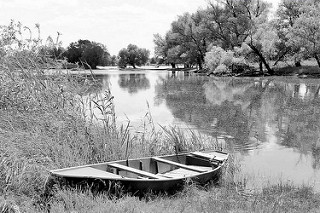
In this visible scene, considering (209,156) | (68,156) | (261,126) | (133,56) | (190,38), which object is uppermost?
(190,38)

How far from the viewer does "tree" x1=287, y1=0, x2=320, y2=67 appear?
42438mm

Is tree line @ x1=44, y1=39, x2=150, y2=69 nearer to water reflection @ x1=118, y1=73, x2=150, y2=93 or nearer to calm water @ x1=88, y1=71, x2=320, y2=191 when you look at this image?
water reflection @ x1=118, y1=73, x2=150, y2=93

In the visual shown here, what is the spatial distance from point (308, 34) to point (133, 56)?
79651 mm

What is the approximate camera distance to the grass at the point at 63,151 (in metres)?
5.72

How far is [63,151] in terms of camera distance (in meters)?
7.06

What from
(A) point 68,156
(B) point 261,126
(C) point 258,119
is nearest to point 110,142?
(A) point 68,156

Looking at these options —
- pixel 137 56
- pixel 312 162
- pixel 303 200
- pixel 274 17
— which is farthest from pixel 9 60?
pixel 137 56

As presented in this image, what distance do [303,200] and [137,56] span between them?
114484 millimetres

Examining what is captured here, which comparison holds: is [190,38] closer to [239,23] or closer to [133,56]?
[239,23]

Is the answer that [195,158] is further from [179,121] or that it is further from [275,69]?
[275,69]

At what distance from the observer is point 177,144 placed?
8727mm

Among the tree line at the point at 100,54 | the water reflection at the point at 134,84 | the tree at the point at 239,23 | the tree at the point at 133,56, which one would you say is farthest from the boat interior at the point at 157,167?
the tree at the point at 133,56

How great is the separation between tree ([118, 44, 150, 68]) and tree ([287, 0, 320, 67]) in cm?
7578

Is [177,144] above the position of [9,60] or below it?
below
